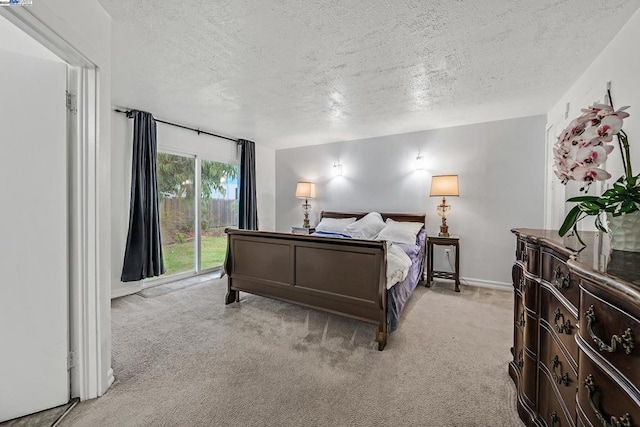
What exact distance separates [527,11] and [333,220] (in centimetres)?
364

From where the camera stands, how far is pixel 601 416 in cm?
71

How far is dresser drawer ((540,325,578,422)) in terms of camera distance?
3.43 ft

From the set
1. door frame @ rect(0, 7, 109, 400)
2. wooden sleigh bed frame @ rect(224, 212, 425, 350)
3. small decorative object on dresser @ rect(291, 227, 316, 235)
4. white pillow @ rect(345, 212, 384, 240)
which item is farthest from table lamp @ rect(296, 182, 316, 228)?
door frame @ rect(0, 7, 109, 400)

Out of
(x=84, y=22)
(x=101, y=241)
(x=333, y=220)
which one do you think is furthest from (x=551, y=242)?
(x=333, y=220)

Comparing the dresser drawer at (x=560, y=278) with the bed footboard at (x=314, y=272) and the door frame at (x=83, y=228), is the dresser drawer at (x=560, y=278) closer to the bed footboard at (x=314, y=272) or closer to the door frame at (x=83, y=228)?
the bed footboard at (x=314, y=272)

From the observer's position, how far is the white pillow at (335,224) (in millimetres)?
4523

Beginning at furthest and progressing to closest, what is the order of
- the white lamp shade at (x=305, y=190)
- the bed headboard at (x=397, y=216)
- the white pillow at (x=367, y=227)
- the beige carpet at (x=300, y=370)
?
the white lamp shade at (x=305, y=190) → the bed headboard at (x=397, y=216) → the white pillow at (x=367, y=227) → the beige carpet at (x=300, y=370)

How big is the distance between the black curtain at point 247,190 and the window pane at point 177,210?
0.87 metres

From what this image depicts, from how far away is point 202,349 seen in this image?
2.31m

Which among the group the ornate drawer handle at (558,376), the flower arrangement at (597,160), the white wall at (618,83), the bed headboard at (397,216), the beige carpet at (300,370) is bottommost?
the beige carpet at (300,370)

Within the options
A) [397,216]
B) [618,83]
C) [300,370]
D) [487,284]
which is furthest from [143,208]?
[487,284]

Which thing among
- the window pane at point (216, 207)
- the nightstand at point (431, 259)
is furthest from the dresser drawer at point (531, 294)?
the window pane at point (216, 207)

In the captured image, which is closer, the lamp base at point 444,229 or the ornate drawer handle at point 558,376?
the ornate drawer handle at point 558,376

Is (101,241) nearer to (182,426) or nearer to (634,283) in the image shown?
(182,426)
